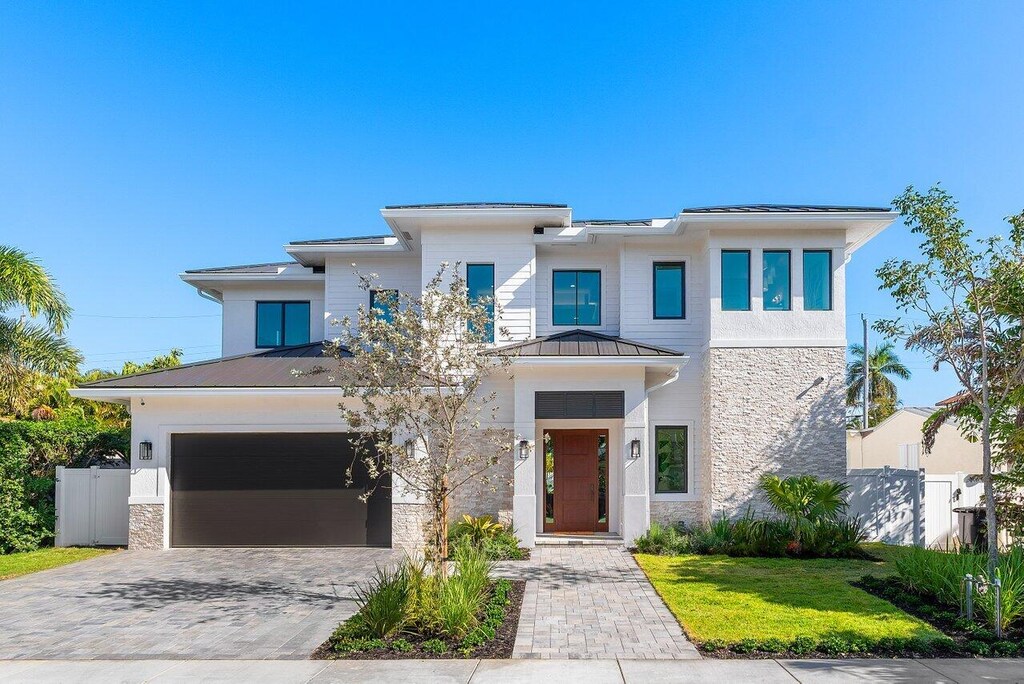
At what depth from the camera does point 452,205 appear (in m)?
15.9

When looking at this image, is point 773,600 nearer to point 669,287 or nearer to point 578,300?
point 669,287

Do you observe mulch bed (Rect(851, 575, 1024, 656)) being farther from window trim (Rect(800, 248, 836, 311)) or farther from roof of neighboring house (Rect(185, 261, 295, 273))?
roof of neighboring house (Rect(185, 261, 295, 273))

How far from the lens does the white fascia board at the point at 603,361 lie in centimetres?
1408

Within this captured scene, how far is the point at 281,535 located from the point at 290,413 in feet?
8.21

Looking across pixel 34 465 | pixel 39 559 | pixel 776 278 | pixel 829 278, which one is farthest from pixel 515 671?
pixel 34 465

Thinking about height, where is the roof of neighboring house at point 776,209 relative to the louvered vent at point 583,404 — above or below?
above

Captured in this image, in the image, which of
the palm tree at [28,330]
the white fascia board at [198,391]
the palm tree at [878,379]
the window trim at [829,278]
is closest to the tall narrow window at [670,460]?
the window trim at [829,278]

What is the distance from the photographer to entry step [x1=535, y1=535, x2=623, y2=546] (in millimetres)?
14952

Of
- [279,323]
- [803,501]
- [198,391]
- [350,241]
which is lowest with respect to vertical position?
[803,501]

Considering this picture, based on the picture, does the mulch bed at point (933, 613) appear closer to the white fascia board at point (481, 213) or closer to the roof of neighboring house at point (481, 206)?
the white fascia board at point (481, 213)

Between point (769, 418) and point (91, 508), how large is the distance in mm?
14653

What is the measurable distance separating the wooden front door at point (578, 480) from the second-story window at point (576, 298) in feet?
8.78

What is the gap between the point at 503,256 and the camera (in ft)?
53.9

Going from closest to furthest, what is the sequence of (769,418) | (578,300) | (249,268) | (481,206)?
(769,418), (481,206), (578,300), (249,268)
